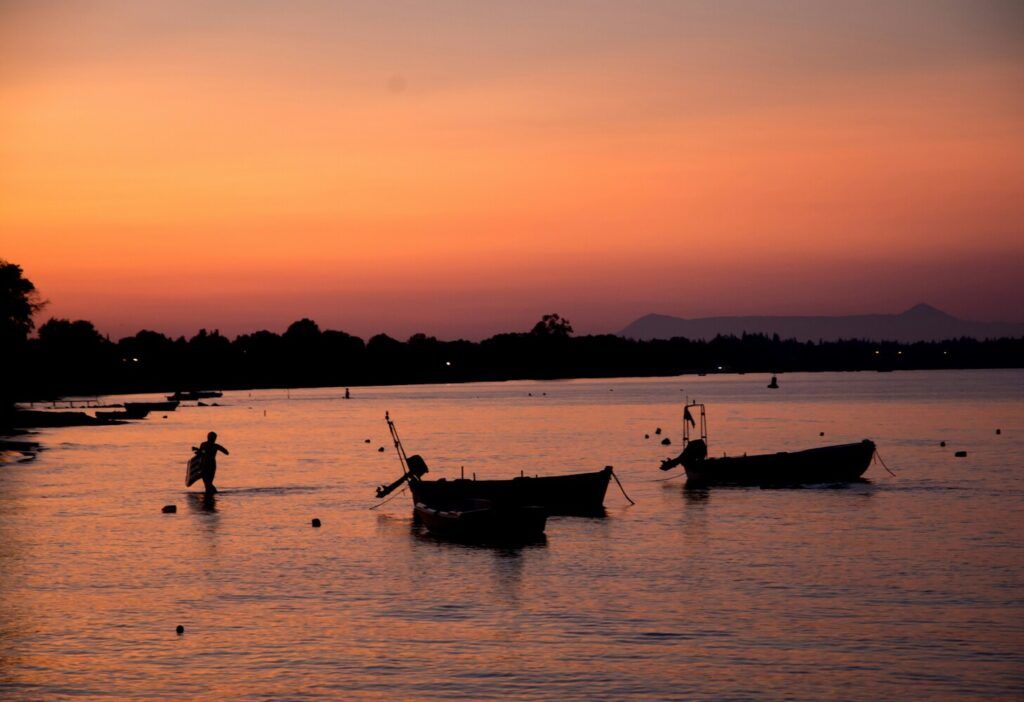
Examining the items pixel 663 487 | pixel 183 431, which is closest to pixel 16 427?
pixel 183 431

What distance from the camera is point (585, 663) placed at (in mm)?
23031

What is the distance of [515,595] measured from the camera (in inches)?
1203

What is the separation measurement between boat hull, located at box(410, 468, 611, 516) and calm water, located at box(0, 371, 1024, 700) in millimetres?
1375

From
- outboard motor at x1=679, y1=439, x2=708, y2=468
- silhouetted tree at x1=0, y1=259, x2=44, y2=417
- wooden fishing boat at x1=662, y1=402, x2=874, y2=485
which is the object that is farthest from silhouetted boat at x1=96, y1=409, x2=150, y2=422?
wooden fishing boat at x1=662, y1=402, x2=874, y2=485

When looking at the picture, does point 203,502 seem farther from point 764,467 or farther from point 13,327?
point 13,327

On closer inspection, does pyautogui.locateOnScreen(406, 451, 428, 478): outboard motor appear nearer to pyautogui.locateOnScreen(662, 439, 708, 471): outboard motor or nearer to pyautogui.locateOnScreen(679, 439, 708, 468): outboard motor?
pyautogui.locateOnScreen(662, 439, 708, 471): outboard motor

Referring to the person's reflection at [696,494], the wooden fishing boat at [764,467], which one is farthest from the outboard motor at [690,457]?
the person's reflection at [696,494]

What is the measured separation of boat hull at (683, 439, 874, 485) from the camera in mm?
61688

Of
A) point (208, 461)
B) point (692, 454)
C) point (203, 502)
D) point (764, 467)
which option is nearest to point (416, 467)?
point (203, 502)

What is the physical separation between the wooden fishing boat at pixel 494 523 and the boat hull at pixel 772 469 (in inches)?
901

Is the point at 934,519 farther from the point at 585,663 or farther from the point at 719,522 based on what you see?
the point at 585,663

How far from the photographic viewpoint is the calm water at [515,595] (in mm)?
22078

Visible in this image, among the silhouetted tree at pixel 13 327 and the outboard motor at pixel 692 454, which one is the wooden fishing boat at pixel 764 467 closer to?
the outboard motor at pixel 692 454

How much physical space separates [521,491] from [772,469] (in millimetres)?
19405
